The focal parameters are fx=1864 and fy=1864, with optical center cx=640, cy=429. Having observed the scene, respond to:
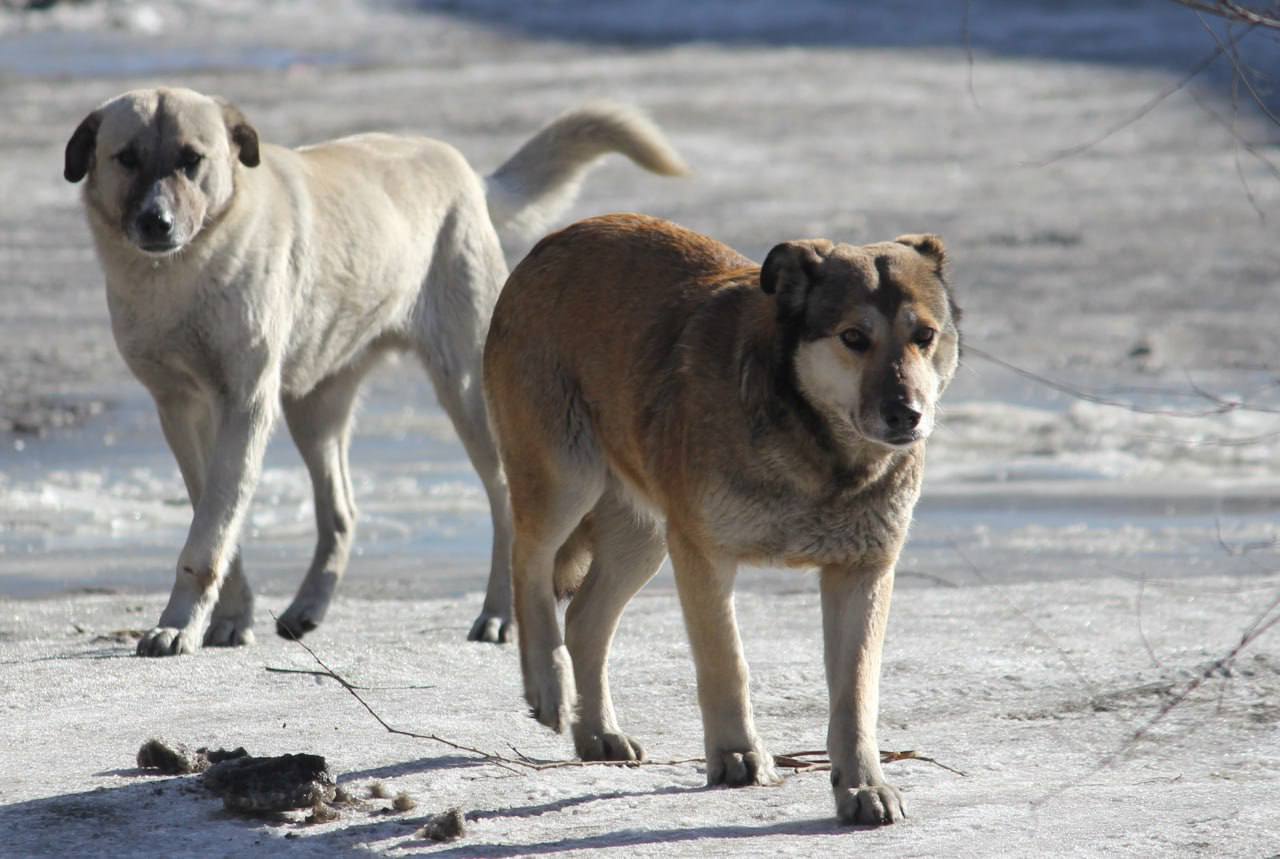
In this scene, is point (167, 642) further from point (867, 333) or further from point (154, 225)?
point (867, 333)

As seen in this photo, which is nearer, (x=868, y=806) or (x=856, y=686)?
(x=868, y=806)

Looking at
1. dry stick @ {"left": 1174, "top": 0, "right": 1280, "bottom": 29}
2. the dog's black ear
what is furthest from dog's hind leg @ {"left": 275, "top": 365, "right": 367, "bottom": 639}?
dry stick @ {"left": 1174, "top": 0, "right": 1280, "bottom": 29}

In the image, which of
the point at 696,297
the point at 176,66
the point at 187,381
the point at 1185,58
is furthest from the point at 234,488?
the point at 1185,58

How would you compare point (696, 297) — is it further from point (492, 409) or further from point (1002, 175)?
point (1002, 175)

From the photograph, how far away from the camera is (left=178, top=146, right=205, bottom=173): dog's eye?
6230 millimetres

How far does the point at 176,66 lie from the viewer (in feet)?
80.6

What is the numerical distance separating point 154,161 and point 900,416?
3257 millimetres

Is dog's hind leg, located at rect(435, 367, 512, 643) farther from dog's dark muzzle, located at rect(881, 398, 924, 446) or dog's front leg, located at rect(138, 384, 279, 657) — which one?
dog's dark muzzle, located at rect(881, 398, 924, 446)

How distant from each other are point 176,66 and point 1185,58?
1338 centimetres

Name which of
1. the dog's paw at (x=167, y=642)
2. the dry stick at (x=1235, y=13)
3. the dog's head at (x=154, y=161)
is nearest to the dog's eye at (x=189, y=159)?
the dog's head at (x=154, y=161)

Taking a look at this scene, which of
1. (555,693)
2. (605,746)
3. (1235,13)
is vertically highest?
(1235,13)

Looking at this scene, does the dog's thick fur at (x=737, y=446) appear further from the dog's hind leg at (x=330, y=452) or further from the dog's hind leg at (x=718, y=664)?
the dog's hind leg at (x=330, y=452)

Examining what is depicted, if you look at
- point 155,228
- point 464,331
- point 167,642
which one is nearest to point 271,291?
point 155,228

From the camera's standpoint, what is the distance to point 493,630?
6383mm
